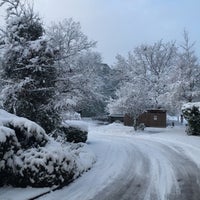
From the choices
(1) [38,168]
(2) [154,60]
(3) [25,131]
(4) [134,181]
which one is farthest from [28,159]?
(2) [154,60]

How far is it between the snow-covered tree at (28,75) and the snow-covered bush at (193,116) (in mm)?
11554

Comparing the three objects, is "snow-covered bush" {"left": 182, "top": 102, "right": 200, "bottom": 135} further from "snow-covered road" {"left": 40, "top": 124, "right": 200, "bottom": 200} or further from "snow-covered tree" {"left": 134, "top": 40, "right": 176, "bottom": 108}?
"snow-covered tree" {"left": 134, "top": 40, "right": 176, "bottom": 108}

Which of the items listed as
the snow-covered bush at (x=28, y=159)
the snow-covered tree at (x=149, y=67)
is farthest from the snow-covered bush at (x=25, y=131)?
the snow-covered tree at (x=149, y=67)

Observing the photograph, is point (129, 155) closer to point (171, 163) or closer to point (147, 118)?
point (171, 163)

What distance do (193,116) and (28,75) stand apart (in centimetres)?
1316

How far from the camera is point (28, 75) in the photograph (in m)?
16.6

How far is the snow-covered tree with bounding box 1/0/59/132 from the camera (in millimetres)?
16109

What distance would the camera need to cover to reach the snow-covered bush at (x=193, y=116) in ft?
82.7

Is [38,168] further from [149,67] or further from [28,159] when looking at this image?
[149,67]

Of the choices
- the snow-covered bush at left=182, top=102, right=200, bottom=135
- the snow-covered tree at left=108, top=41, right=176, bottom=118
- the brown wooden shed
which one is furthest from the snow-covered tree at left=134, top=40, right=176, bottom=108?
the snow-covered bush at left=182, top=102, right=200, bottom=135

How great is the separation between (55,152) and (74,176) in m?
1.10

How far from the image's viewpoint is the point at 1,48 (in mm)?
16406

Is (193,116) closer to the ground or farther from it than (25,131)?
farther from it

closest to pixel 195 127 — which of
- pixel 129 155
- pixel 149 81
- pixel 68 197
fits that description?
pixel 129 155
